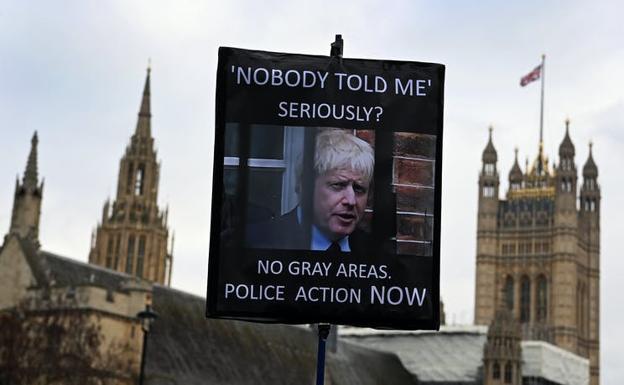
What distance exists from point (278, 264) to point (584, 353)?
463ft

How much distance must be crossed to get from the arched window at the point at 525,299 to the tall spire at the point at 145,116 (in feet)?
181

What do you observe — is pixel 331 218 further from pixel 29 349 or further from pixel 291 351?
pixel 291 351

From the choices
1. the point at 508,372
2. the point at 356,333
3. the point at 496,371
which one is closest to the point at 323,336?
the point at 508,372

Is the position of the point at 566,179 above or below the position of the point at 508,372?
above

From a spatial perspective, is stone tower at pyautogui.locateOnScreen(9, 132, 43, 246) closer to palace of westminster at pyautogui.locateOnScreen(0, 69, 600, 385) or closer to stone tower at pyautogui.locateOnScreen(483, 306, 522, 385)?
palace of westminster at pyautogui.locateOnScreen(0, 69, 600, 385)

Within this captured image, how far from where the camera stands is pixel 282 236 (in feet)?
39.4

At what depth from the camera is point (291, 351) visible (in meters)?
73.4

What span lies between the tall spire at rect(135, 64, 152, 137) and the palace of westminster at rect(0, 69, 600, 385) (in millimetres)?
74

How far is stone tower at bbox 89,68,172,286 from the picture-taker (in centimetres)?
10438

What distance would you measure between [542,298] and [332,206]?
14152cm

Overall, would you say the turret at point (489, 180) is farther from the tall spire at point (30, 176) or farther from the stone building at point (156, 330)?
the tall spire at point (30, 176)

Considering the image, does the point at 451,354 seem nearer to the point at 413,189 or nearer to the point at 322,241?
the point at 413,189

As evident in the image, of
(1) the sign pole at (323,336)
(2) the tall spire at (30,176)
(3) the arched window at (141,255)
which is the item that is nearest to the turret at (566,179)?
(3) the arched window at (141,255)

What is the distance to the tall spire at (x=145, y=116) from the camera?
10654 cm
